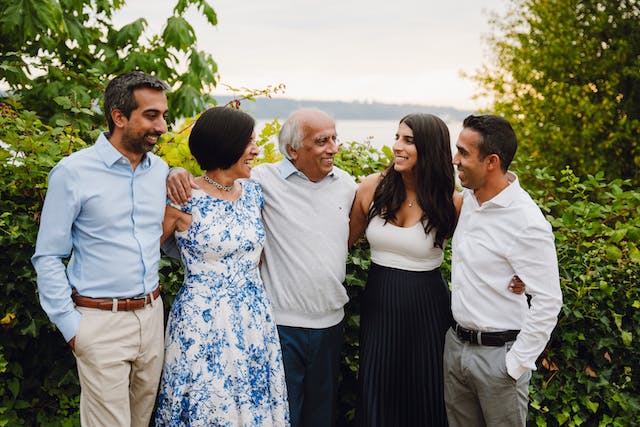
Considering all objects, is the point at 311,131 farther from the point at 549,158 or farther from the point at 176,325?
the point at 549,158

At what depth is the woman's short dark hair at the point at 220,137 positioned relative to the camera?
307 centimetres

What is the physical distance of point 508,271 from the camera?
2994 mm

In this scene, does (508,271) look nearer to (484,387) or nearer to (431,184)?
(484,387)

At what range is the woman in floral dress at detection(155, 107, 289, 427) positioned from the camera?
3010 mm

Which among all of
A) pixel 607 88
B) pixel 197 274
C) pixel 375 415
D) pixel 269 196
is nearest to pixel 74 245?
pixel 197 274

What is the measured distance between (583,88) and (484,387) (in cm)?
1152

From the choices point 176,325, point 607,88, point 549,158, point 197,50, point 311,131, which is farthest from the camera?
point 549,158

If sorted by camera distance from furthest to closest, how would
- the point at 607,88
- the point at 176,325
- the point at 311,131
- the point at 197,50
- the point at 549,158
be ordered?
1. the point at 549,158
2. the point at 607,88
3. the point at 197,50
4. the point at 311,131
5. the point at 176,325

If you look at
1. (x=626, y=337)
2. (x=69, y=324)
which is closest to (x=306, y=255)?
(x=69, y=324)

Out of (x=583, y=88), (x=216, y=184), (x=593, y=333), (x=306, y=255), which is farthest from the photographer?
(x=583, y=88)

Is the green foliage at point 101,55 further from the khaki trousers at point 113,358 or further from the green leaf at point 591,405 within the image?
the green leaf at point 591,405

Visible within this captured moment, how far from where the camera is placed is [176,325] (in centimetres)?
305

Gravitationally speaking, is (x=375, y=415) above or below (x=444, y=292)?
below

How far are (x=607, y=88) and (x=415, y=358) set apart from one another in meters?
11.0
